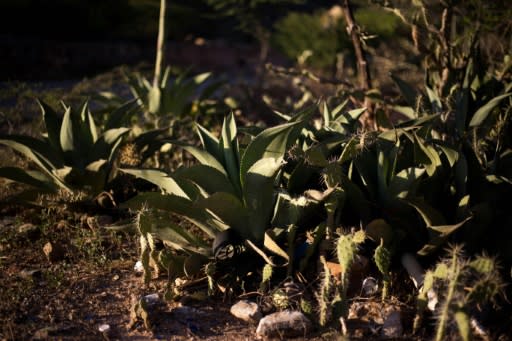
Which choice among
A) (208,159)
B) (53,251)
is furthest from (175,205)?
(53,251)

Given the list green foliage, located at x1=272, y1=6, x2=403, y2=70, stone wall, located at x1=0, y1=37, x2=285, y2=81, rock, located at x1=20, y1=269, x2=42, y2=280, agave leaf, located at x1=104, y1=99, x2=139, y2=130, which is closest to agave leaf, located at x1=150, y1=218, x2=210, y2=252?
rock, located at x1=20, y1=269, x2=42, y2=280

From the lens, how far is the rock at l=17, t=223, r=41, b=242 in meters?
3.59

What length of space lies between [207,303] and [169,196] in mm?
574

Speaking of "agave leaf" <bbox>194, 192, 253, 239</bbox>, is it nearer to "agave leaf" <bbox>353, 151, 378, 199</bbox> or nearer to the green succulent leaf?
the green succulent leaf

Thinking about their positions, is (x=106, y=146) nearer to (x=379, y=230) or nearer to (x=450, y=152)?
(x=379, y=230)

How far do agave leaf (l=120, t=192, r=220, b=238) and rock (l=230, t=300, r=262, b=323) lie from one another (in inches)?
18.9

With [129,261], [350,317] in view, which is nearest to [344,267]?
[350,317]

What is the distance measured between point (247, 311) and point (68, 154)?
1.94 meters

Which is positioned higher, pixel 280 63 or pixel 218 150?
pixel 218 150

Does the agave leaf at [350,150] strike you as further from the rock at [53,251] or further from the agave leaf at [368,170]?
the rock at [53,251]

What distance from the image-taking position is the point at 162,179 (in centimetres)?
322

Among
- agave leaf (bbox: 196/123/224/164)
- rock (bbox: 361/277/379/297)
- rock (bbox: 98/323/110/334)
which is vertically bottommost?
rock (bbox: 361/277/379/297)

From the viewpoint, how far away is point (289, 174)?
3.20 metres

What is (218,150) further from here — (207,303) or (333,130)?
(207,303)
